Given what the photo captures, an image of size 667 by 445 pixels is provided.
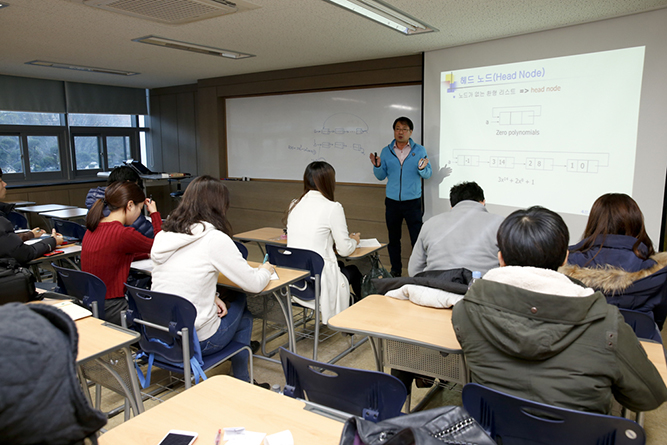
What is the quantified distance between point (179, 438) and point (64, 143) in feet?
26.3

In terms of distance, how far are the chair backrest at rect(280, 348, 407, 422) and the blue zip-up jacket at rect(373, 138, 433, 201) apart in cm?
374

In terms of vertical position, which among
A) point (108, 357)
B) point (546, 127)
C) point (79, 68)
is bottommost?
point (108, 357)

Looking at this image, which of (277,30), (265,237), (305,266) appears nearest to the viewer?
(305,266)

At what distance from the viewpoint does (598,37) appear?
3.79 metres

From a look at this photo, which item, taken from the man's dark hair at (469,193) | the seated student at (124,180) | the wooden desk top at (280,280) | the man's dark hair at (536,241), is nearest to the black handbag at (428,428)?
the man's dark hair at (536,241)

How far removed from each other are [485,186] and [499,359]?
3.59 m

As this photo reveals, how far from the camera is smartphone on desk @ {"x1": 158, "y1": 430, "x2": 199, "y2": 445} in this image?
3.77ft

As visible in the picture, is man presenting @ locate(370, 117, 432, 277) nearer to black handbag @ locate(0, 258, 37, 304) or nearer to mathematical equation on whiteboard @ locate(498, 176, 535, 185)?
mathematical equation on whiteboard @ locate(498, 176, 535, 185)

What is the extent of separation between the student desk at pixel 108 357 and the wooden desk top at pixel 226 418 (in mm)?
437

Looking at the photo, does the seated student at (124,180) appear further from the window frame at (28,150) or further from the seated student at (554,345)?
the window frame at (28,150)

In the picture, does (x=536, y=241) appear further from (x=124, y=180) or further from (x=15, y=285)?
(x=124, y=180)

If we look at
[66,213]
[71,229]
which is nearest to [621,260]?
[71,229]

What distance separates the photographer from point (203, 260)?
2.24 metres

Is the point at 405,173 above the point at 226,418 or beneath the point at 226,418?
above
